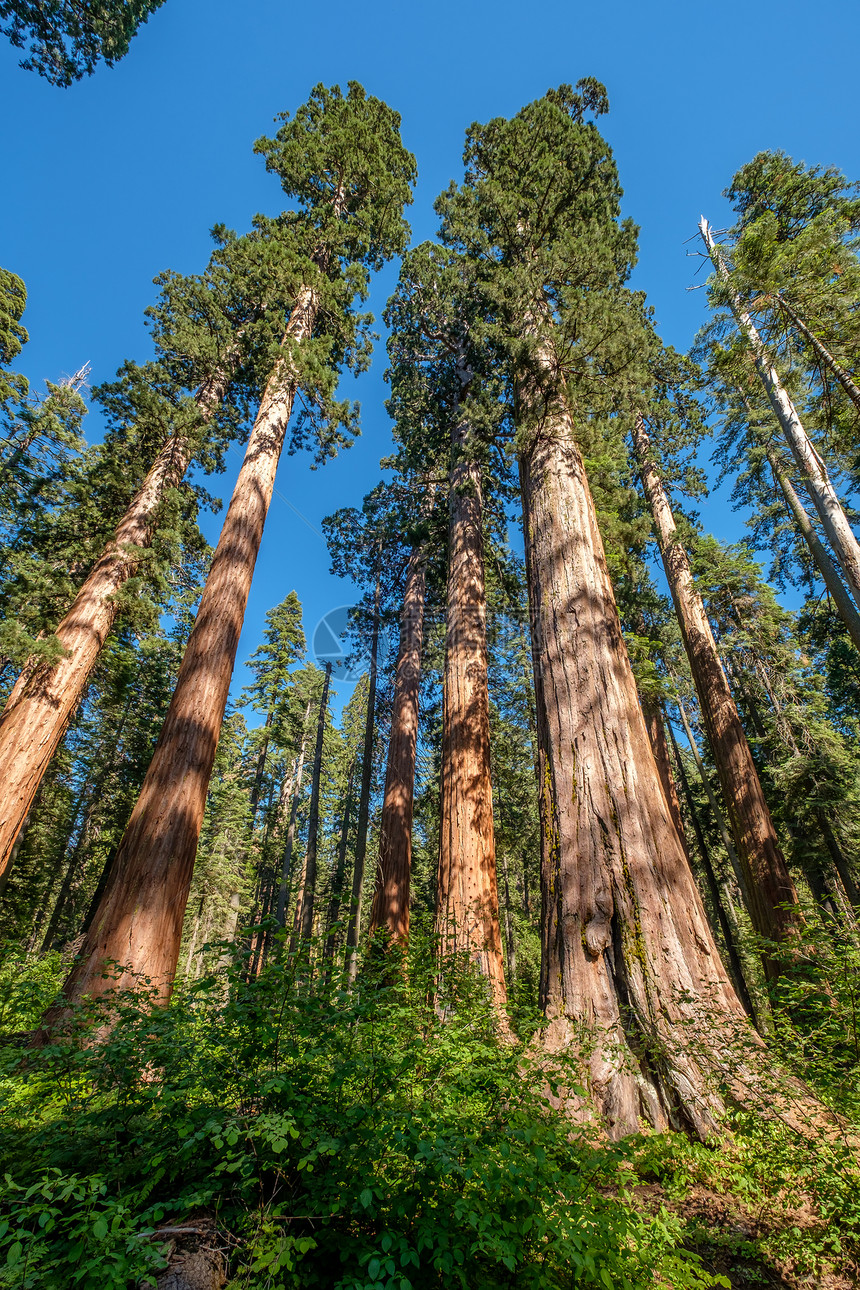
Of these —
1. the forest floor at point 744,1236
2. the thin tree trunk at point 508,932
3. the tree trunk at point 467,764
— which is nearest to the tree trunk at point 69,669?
the tree trunk at point 467,764

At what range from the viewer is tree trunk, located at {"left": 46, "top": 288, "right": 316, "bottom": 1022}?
4.50 m

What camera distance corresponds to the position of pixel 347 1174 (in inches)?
77.7

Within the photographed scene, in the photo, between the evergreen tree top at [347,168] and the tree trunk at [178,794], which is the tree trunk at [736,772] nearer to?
the tree trunk at [178,794]

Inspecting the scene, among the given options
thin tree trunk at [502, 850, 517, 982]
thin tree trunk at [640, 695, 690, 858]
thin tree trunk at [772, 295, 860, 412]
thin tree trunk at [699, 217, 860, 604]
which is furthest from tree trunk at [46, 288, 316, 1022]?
thin tree trunk at [502, 850, 517, 982]

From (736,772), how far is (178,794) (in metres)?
10.0

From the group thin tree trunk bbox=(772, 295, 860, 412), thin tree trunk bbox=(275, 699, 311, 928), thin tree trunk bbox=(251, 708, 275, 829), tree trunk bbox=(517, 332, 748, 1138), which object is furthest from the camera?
thin tree trunk bbox=(251, 708, 275, 829)

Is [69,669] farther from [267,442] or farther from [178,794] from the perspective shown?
[267,442]

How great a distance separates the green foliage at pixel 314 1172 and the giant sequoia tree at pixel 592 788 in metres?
0.64

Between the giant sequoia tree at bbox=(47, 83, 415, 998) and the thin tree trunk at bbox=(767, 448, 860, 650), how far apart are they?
9.37 metres

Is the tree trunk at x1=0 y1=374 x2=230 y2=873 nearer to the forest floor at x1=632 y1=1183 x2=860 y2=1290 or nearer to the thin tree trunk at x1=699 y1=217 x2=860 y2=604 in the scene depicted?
the forest floor at x1=632 y1=1183 x2=860 y2=1290

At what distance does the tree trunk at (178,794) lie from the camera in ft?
14.8

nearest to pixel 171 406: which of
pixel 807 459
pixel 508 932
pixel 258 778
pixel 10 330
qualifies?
pixel 10 330

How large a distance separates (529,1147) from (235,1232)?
1.15 meters

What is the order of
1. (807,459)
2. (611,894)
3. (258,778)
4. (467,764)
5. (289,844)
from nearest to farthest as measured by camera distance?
(611,894)
(467,764)
(807,459)
(289,844)
(258,778)
